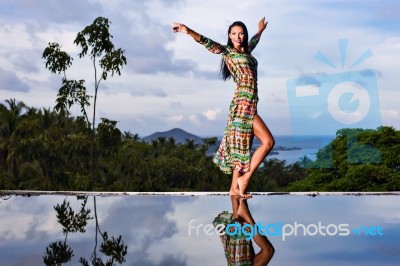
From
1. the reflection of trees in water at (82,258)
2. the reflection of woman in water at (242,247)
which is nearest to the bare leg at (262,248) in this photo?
the reflection of woman in water at (242,247)

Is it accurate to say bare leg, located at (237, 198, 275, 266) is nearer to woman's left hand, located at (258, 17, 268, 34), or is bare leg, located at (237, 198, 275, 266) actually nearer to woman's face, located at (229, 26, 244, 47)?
woman's face, located at (229, 26, 244, 47)

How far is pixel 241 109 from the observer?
14.1 feet

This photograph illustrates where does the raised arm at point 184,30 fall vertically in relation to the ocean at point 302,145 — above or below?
above

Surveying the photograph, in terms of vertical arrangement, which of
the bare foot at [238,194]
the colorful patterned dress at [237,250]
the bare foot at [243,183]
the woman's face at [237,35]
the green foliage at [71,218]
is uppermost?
the woman's face at [237,35]

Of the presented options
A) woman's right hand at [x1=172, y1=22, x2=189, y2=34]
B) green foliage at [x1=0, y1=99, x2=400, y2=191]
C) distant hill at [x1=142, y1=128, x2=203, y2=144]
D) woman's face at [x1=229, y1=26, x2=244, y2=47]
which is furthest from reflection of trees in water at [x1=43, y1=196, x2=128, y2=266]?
distant hill at [x1=142, y1=128, x2=203, y2=144]

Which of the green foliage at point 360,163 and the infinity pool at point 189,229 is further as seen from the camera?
the green foliage at point 360,163

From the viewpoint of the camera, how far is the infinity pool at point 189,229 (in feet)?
8.38

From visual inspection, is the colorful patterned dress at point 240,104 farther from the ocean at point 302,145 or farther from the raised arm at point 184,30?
the ocean at point 302,145

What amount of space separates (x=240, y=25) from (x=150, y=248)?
2153 mm

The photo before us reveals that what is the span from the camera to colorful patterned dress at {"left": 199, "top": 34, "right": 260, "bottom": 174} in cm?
428

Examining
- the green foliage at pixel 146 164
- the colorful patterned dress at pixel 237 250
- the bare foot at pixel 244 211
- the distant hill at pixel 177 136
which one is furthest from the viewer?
the distant hill at pixel 177 136

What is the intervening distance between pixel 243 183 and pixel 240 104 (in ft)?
2.04

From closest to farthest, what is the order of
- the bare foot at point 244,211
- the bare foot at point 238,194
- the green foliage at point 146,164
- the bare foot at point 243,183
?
the bare foot at point 244,211
the bare foot at point 243,183
the bare foot at point 238,194
the green foliage at point 146,164

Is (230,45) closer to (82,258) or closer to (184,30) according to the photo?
(184,30)
